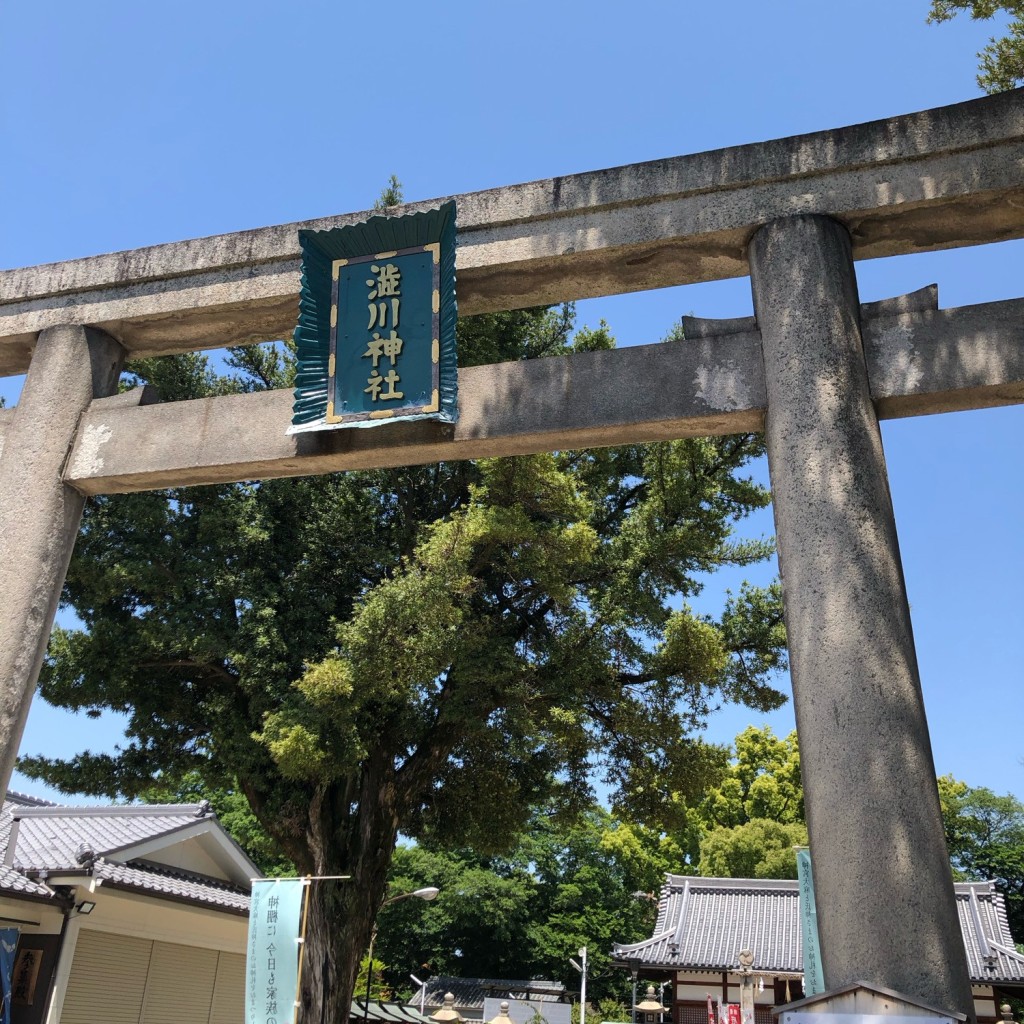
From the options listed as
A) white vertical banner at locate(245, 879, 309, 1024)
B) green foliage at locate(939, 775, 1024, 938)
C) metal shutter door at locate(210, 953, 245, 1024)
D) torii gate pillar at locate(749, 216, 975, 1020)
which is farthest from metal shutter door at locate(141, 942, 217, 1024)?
green foliage at locate(939, 775, 1024, 938)

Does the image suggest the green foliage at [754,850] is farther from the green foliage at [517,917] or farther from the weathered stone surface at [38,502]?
the weathered stone surface at [38,502]

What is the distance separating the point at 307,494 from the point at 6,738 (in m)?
8.67

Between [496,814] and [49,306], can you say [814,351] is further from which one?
[496,814]

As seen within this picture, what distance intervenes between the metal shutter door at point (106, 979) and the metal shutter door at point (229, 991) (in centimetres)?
178

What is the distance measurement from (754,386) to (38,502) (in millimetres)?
3920

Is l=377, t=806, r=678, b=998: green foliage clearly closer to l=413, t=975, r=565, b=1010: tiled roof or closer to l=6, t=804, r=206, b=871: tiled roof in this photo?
l=413, t=975, r=565, b=1010: tiled roof

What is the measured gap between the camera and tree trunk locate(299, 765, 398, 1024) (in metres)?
11.5

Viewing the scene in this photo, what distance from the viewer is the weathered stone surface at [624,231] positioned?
483cm

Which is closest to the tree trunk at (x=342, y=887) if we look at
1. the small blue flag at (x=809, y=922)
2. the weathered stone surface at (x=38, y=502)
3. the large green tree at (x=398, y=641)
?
the large green tree at (x=398, y=641)

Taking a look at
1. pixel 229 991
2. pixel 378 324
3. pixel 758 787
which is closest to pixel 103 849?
pixel 229 991

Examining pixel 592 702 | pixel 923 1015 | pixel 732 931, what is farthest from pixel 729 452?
pixel 732 931

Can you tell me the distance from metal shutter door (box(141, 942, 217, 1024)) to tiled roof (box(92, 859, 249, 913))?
2.64 feet

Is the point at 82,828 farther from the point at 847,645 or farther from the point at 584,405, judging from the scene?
the point at 847,645

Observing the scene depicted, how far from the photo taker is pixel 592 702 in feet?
41.5
